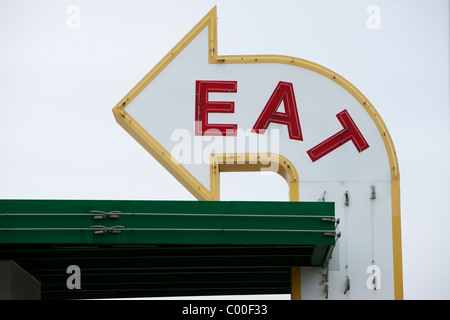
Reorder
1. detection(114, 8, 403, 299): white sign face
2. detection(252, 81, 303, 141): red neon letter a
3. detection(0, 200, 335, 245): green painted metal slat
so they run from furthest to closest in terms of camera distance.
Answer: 1. detection(252, 81, 303, 141): red neon letter a
2. detection(114, 8, 403, 299): white sign face
3. detection(0, 200, 335, 245): green painted metal slat

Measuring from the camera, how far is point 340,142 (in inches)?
1193

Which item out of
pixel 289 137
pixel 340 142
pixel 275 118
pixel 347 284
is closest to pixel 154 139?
pixel 275 118

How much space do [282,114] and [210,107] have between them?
192 centimetres

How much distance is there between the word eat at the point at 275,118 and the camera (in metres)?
30.3

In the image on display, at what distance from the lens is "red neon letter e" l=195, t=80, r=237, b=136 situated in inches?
1201

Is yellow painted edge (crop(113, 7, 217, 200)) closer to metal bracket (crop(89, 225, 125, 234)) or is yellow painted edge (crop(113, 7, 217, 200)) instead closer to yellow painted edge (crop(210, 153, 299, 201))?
yellow painted edge (crop(210, 153, 299, 201))

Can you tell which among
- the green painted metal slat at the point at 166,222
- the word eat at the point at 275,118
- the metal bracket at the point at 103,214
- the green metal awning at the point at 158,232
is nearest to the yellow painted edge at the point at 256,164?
the word eat at the point at 275,118

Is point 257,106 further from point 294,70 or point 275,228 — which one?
point 275,228

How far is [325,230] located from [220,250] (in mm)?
2694

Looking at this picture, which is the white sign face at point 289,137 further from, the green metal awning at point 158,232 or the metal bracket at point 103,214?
the metal bracket at point 103,214

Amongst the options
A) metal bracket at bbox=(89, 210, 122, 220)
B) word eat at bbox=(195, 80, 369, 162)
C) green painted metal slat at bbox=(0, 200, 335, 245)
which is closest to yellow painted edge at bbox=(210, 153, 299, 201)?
word eat at bbox=(195, 80, 369, 162)

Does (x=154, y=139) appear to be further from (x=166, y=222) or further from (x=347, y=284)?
(x=347, y=284)

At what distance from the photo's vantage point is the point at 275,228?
27625mm
